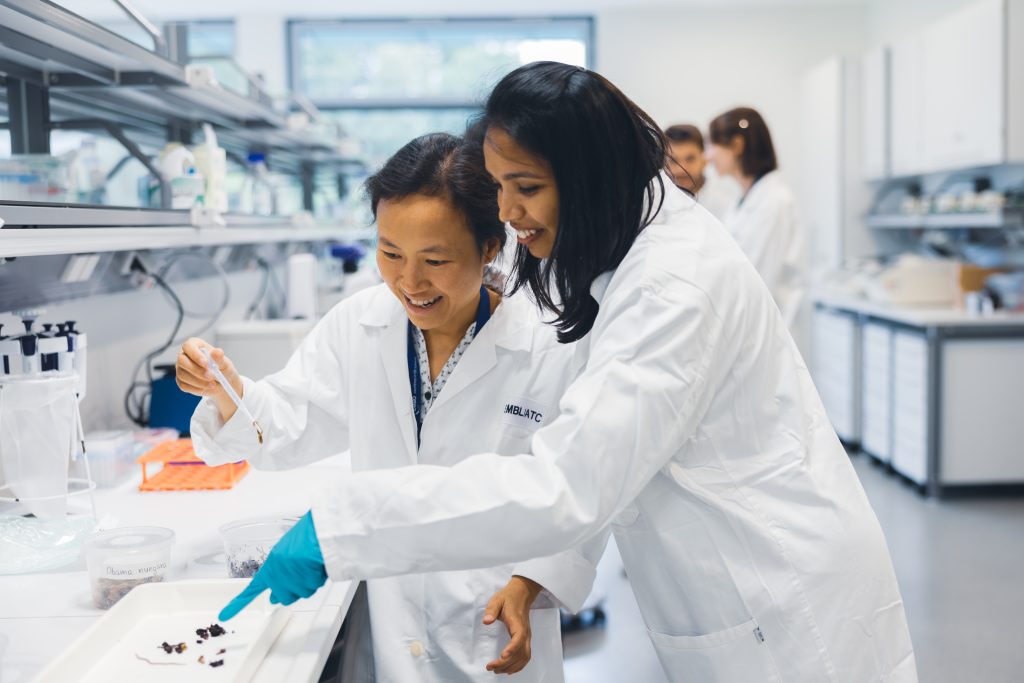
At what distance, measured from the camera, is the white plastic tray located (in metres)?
1.09

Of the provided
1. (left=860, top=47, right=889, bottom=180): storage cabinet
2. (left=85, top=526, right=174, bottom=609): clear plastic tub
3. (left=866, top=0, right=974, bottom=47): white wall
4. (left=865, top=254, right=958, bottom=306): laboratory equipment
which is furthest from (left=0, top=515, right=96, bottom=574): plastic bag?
(left=866, top=0, right=974, bottom=47): white wall

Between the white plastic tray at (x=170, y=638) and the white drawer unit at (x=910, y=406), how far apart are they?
379 centimetres

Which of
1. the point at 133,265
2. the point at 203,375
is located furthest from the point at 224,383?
the point at 133,265

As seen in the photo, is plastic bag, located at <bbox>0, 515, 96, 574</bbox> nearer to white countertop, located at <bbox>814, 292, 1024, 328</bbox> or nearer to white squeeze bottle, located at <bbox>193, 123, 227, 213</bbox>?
white squeeze bottle, located at <bbox>193, 123, 227, 213</bbox>

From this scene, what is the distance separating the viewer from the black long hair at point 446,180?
1.39 m

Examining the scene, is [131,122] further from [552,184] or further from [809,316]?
[809,316]

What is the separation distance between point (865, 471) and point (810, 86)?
9.33ft

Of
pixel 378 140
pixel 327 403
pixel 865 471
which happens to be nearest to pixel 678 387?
pixel 327 403

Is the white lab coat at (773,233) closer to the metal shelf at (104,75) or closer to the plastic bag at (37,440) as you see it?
the metal shelf at (104,75)

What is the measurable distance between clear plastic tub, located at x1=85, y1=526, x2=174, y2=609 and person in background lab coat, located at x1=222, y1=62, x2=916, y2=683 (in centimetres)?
32

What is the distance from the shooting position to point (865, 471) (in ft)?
16.4

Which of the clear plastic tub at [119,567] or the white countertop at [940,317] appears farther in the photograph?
the white countertop at [940,317]

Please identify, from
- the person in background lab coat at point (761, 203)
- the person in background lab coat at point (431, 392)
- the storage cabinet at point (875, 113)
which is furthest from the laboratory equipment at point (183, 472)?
the storage cabinet at point (875, 113)

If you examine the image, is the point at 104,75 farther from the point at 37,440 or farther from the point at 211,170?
the point at 37,440
